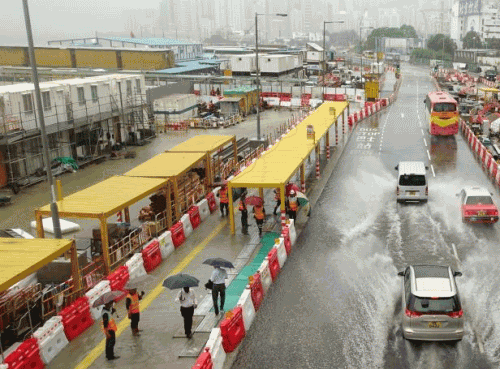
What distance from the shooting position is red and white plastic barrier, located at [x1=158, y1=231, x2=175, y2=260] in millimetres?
20875

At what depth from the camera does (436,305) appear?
14.1 meters

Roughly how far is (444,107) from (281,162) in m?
23.6

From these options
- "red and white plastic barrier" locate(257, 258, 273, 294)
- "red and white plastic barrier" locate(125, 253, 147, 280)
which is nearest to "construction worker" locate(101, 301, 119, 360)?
"red and white plastic barrier" locate(125, 253, 147, 280)

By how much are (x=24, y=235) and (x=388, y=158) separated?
23839mm

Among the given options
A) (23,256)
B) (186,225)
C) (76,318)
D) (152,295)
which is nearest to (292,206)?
(186,225)

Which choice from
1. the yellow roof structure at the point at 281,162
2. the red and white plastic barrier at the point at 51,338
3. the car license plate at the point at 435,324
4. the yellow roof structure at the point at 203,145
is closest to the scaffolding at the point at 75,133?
the yellow roof structure at the point at 203,145

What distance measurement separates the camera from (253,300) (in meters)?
16.4

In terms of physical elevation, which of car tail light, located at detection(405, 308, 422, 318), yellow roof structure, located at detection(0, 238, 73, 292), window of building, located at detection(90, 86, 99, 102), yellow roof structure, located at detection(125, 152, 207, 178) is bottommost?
car tail light, located at detection(405, 308, 422, 318)

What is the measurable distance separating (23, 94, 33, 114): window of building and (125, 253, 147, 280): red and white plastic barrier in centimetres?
1894

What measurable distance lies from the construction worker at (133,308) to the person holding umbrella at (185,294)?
1007mm

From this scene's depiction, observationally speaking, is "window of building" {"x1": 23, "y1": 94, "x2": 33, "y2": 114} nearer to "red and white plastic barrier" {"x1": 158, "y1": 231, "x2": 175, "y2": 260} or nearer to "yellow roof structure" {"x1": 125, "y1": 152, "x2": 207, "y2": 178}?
"yellow roof structure" {"x1": 125, "y1": 152, "x2": 207, "y2": 178}

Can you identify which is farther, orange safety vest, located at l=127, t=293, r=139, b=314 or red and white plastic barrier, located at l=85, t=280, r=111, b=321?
red and white plastic barrier, located at l=85, t=280, r=111, b=321

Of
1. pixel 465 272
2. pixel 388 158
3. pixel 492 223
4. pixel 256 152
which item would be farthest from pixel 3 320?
pixel 388 158

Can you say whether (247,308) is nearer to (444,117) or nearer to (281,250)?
(281,250)
